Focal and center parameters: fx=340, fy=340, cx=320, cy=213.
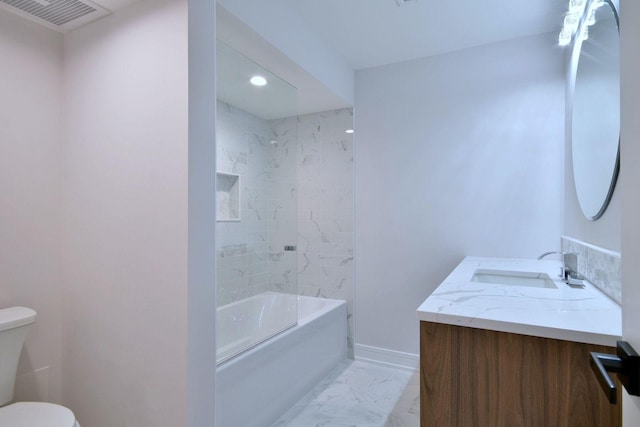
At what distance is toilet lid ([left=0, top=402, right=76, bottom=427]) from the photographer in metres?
1.42

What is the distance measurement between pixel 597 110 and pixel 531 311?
1.18 metres

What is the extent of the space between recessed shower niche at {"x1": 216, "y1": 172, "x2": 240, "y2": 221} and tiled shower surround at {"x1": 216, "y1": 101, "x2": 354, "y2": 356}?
0.15 ft

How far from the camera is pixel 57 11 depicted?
5.57 ft

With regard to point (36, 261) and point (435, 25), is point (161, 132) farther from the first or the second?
point (435, 25)

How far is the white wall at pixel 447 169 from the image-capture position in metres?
2.67

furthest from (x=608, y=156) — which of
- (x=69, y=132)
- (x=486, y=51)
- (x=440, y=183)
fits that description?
(x=69, y=132)

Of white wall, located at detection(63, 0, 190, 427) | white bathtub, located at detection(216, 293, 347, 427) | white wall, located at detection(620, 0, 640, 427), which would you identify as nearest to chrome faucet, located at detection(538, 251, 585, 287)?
white wall, located at detection(620, 0, 640, 427)

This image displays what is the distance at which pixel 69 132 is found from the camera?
75.5 inches

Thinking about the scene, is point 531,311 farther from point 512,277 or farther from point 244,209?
point 244,209

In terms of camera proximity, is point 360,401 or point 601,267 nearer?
point 601,267

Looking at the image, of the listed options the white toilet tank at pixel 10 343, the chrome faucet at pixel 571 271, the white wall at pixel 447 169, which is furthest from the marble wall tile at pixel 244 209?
the chrome faucet at pixel 571 271

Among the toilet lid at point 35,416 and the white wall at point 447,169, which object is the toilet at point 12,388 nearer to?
the toilet lid at point 35,416

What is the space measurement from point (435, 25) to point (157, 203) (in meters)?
2.37

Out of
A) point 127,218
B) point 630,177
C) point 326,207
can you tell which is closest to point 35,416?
point 127,218
